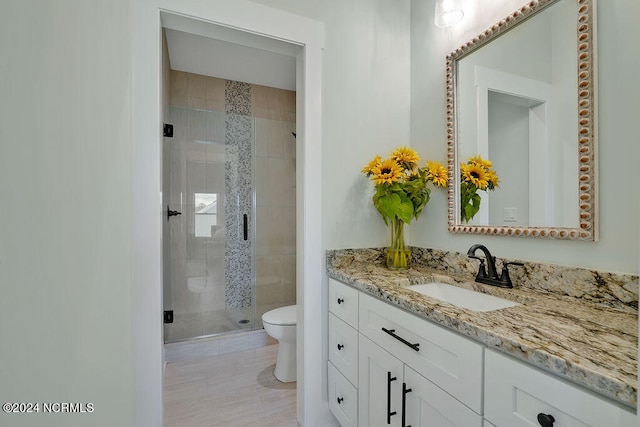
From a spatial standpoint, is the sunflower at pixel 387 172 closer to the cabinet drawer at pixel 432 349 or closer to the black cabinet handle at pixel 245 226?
the cabinet drawer at pixel 432 349

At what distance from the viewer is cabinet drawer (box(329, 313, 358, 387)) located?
4.19 ft

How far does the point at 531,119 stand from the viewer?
1131 millimetres

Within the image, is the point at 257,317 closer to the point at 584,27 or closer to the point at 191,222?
the point at 191,222

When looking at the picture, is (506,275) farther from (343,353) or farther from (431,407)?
(343,353)

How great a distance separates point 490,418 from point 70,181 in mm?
1131

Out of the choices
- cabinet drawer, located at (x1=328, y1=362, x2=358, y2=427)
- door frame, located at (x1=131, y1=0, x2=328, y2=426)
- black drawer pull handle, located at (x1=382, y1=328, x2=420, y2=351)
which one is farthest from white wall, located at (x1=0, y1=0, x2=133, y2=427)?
cabinet drawer, located at (x1=328, y1=362, x2=358, y2=427)

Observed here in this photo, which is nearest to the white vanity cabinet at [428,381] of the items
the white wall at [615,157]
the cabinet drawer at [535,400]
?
the cabinet drawer at [535,400]

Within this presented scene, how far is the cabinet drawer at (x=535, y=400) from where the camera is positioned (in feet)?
1.66

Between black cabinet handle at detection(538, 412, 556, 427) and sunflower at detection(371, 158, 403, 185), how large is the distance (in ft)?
3.39

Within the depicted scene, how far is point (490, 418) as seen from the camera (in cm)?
69

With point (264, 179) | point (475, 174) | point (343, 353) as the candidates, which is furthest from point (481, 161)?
point (264, 179)

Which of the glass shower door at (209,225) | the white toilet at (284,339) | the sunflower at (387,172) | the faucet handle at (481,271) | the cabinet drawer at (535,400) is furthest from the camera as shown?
the glass shower door at (209,225)

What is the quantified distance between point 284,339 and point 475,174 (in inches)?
61.9

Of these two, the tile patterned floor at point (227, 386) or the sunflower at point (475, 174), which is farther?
the tile patterned floor at point (227, 386)
